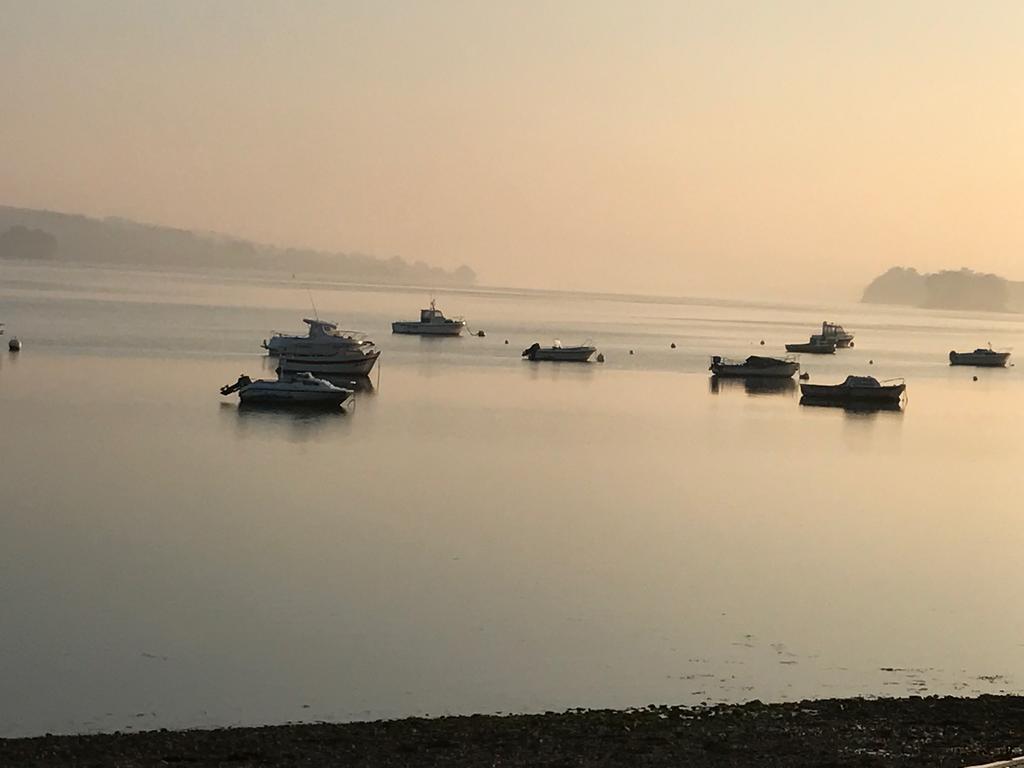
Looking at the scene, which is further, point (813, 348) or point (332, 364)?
point (813, 348)

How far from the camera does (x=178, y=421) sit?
6006cm

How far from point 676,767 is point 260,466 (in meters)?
31.0

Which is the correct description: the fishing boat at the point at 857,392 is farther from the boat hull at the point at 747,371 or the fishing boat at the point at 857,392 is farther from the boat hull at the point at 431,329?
the boat hull at the point at 431,329

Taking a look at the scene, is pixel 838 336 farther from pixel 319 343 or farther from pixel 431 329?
pixel 319 343

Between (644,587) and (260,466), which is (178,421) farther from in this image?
(644,587)

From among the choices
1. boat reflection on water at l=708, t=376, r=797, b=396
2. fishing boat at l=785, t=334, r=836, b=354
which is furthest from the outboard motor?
fishing boat at l=785, t=334, r=836, b=354

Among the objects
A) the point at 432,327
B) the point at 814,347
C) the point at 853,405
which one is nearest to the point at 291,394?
the point at 853,405

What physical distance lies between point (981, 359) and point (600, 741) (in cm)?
12510

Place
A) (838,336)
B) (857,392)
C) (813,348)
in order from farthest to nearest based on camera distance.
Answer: (838,336) < (813,348) < (857,392)

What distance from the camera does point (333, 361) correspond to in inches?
3292

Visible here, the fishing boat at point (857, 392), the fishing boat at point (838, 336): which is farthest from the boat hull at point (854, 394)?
the fishing boat at point (838, 336)

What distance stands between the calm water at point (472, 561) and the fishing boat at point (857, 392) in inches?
512

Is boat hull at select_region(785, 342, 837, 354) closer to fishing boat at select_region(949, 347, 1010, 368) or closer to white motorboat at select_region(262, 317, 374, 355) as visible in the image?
fishing boat at select_region(949, 347, 1010, 368)

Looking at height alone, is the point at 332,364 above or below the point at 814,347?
above
